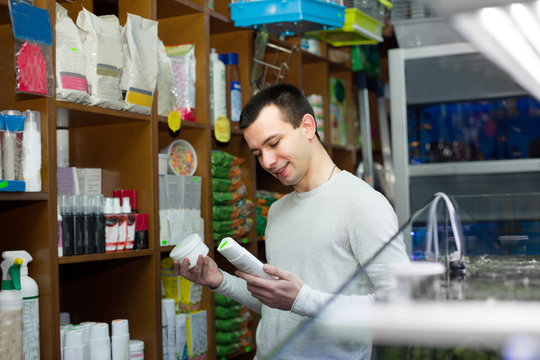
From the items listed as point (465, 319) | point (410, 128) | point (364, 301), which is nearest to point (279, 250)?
point (364, 301)

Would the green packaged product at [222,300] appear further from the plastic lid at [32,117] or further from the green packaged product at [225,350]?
the plastic lid at [32,117]

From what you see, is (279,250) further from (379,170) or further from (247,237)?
(379,170)

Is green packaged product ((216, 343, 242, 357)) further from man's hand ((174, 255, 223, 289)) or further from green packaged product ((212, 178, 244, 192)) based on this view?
man's hand ((174, 255, 223, 289))

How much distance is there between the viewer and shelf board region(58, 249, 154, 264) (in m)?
1.97

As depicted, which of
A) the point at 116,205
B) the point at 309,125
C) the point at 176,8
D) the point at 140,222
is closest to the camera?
the point at 309,125

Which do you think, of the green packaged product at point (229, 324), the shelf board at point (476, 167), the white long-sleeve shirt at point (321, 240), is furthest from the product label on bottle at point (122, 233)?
the shelf board at point (476, 167)

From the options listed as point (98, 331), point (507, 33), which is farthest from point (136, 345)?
point (507, 33)

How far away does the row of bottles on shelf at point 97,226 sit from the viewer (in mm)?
2004

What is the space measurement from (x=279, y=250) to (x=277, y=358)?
1.08 meters

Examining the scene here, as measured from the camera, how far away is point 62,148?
2291mm

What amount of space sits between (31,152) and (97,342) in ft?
2.19

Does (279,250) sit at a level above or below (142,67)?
below

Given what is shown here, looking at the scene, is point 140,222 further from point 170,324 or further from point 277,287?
point 277,287

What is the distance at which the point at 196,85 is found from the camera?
108 inches
